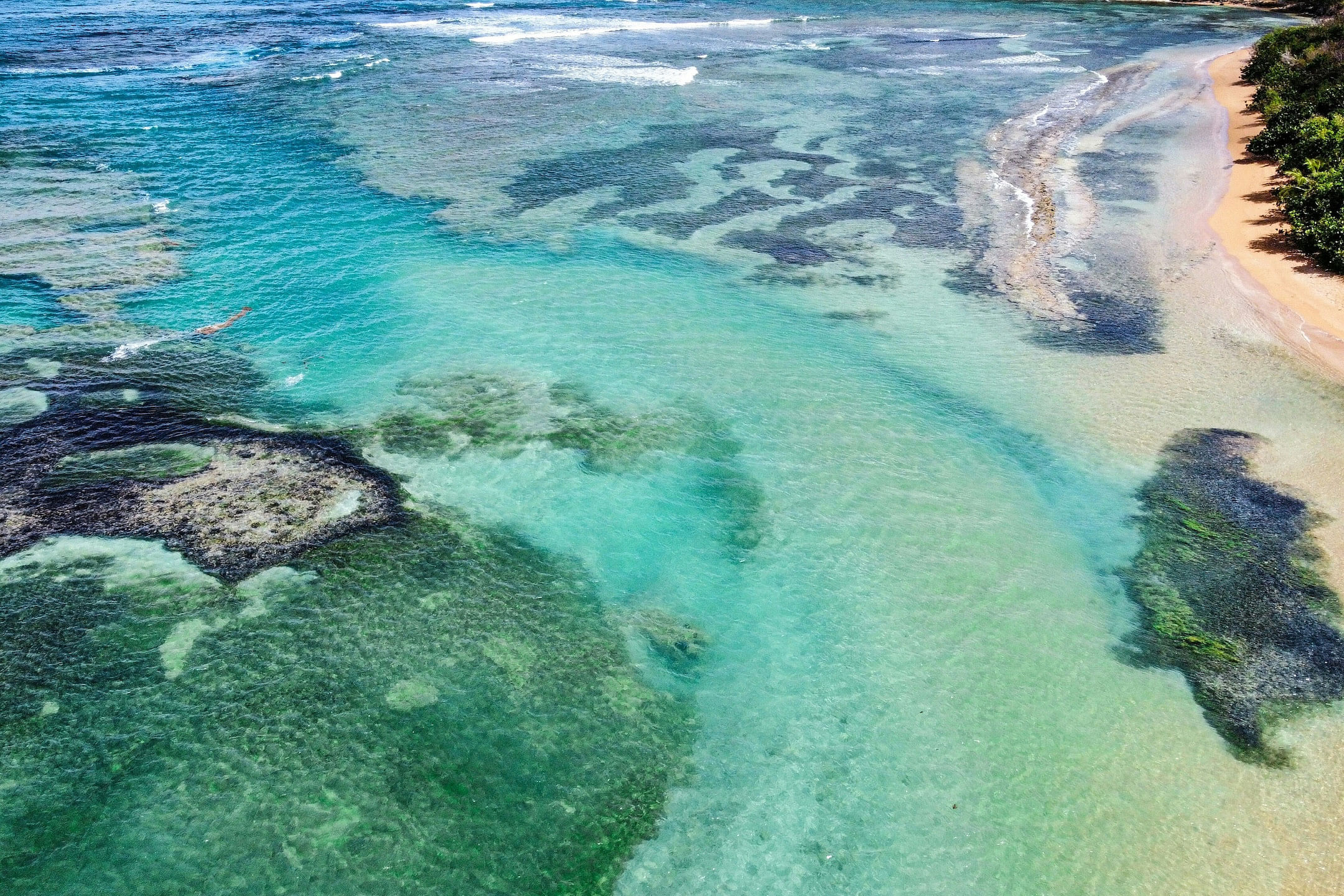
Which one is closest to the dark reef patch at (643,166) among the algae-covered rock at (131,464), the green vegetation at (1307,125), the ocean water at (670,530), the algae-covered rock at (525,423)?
the ocean water at (670,530)

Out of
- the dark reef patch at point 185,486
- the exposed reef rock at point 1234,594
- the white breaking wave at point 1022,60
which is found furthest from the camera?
the white breaking wave at point 1022,60

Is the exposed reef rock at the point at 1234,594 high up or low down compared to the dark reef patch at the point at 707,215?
down

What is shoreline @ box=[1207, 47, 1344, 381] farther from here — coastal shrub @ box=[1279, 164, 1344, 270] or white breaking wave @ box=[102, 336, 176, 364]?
white breaking wave @ box=[102, 336, 176, 364]

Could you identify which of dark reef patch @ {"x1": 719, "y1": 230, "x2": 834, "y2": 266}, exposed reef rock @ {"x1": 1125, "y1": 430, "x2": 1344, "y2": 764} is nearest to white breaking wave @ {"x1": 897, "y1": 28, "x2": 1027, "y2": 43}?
dark reef patch @ {"x1": 719, "y1": 230, "x2": 834, "y2": 266}

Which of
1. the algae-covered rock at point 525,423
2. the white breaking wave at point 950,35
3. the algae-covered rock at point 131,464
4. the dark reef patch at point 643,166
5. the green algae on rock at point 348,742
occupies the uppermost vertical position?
the white breaking wave at point 950,35

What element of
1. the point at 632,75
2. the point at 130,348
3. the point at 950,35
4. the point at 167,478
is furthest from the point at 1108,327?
the point at 950,35

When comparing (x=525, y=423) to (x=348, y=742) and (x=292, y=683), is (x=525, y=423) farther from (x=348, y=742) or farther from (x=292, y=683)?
(x=348, y=742)

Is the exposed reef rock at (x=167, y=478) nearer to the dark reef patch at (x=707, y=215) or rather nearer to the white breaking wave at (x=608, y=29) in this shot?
the dark reef patch at (x=707, y=215)

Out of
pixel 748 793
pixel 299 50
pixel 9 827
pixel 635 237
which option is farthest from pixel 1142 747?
pixel 299 50

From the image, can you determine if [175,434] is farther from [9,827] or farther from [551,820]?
[551,820]
